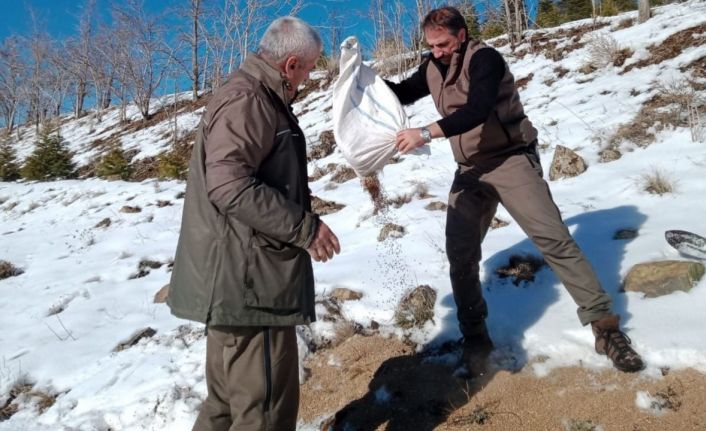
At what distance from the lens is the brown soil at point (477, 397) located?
2215mm

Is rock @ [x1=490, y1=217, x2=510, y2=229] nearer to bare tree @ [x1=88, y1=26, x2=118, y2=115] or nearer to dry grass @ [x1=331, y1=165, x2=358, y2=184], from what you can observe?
dry grass @ [x1=331, y1=165, x2=358, y2=184]

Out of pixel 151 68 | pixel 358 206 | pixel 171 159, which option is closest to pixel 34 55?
pixel 151 68

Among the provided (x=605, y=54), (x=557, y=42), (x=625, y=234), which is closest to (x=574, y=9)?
(x=557, y=42)

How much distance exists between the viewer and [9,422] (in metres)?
3.02

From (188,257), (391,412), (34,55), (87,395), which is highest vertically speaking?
(34,55)

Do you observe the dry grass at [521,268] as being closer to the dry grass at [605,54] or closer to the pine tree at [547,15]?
the dry grass at [605,54]

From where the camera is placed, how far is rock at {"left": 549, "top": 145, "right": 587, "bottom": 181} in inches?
201

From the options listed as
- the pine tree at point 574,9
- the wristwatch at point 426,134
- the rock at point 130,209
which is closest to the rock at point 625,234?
the wristwatch at point 426,134

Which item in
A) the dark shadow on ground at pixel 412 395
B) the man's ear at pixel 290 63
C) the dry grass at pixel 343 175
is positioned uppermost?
the man's ear at pixel 290 63

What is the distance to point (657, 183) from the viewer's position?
4082 millimetres

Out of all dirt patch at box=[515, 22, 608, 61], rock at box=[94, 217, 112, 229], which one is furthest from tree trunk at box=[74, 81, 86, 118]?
dirt patch at box=[515, 22, 608, 61]

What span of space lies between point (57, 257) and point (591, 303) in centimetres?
660

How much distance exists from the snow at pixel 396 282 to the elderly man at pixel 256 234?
1.13m

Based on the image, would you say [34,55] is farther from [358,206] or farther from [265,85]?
[265,85]
